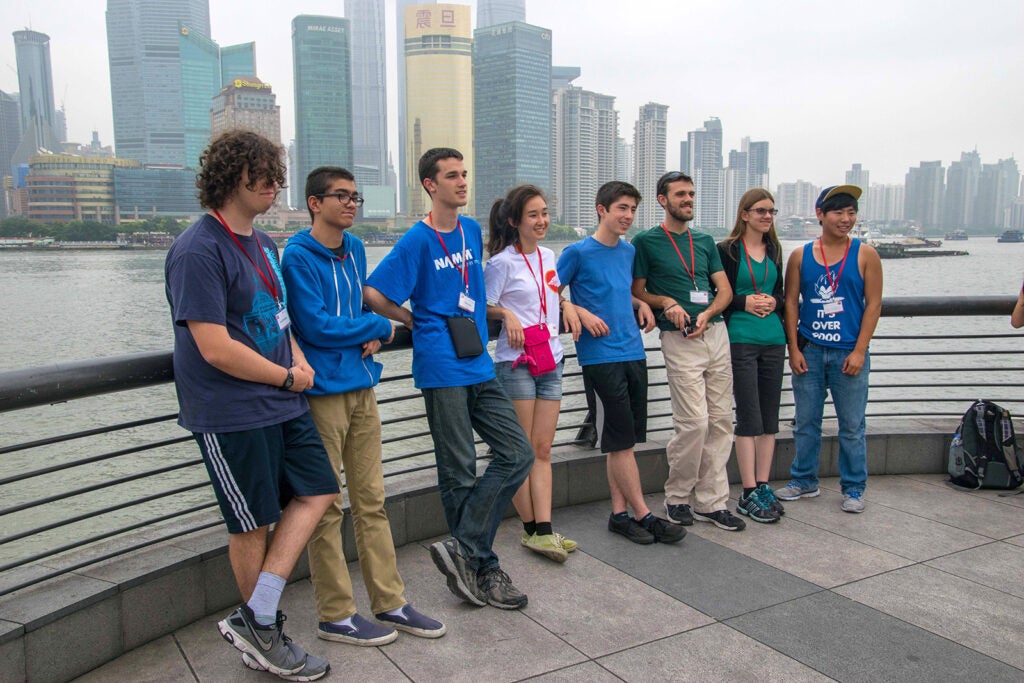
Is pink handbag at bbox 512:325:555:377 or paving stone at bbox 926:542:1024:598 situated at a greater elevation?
pink handbag at bbox 512:325:555:377

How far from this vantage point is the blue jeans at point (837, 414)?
451 centimetres

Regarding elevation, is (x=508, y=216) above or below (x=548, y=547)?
above

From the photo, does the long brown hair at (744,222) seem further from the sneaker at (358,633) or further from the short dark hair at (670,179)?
the sneaker at (358,633)

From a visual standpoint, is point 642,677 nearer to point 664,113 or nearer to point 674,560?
point 674,560

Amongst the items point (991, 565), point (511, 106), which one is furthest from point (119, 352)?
point (511, 106)

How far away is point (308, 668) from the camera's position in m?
2.68

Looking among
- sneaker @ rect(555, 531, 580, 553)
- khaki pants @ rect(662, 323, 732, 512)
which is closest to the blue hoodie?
sneaker @ rect(555, 531, 580, 553)

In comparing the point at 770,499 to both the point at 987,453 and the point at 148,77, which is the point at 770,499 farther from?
the point at 148,77

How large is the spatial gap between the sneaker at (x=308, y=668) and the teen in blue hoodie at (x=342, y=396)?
23 cm

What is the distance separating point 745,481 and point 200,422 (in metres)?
3.02

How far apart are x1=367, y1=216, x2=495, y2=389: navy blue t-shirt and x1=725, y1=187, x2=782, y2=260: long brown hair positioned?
188cm

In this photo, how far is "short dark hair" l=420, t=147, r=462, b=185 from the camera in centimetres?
327

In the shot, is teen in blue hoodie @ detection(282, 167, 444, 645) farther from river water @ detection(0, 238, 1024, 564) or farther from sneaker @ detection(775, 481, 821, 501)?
sneaker @ detection(775, 481, 821, 501)

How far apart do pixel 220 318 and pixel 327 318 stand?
1.59 ft
